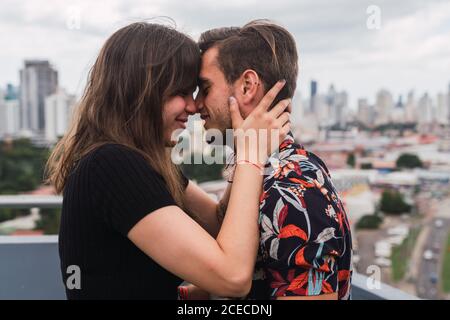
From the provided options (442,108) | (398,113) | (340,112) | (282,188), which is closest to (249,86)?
(282,188)

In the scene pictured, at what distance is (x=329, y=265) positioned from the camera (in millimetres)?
923

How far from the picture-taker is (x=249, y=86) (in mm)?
1166

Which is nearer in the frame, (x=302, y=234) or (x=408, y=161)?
(x=302, y=234)

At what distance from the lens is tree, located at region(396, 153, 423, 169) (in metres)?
27.5

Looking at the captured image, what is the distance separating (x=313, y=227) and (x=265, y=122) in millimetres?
290

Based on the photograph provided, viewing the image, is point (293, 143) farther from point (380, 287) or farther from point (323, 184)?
point (380, 287)

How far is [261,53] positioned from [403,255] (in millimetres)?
36193

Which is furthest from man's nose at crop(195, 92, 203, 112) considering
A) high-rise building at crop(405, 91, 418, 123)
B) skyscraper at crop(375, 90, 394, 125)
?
high-rise building at crop(405, 91, 418, 123)

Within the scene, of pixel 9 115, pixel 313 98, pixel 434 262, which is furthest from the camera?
pixel 434 262

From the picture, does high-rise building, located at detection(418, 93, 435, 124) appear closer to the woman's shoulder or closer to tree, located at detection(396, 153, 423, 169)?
tree, located at detection(396, 153, 423, 169)

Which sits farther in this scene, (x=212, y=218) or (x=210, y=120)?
(x=212, y=218)

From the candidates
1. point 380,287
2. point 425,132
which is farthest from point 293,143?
point 425,132

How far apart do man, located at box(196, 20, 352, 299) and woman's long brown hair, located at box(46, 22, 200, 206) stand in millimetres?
115

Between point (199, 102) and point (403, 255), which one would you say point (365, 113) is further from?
point (199, 102)
